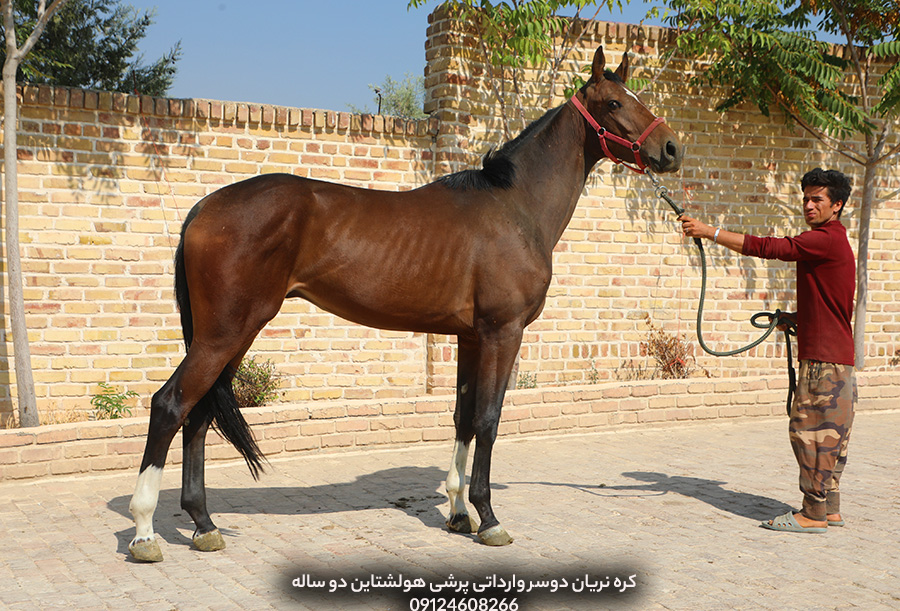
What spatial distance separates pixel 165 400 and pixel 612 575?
239cm

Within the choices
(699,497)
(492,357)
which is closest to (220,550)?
(492,357)

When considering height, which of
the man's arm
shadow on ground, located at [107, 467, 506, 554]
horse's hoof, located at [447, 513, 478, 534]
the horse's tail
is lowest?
shadow on ground, located at [107, 467, 506, 554]

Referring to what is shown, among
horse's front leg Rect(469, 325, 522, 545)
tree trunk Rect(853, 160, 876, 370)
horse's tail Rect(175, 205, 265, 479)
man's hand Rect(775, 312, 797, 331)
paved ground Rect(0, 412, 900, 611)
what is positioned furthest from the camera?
tree trunk Rect(853, 160, 876, 370)

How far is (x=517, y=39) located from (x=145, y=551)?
5653 mm

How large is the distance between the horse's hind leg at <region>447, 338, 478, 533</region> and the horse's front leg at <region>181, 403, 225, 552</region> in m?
1.32

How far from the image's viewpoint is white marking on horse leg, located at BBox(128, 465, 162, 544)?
4.59m

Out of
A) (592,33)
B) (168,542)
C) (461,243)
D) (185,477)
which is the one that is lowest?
(168,542)

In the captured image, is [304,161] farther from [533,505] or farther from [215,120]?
[533,505]

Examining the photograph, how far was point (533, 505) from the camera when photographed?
5805mm

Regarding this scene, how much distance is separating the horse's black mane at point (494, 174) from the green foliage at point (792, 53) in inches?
174

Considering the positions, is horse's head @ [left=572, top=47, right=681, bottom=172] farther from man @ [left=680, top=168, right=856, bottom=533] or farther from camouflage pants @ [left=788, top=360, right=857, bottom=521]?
camouflage pants @ [left=788, top=360, right=857, bottom=521]

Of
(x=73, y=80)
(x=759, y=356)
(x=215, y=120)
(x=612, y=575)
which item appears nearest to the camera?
(x=612, y=575)

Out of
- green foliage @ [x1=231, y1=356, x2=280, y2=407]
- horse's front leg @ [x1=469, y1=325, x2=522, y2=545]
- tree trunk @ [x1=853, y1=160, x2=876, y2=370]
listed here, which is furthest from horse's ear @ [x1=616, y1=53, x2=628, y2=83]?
tree trunk @ [x1=853, y1=160, x2=876, y2=370]

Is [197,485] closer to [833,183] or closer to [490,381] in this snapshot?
[490,381]
